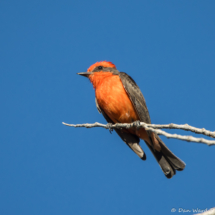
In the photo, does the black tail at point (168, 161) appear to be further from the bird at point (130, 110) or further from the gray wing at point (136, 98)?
the gray wing at point (136, 98)

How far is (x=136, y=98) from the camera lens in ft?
20.9

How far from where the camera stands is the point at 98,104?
680 centimetres

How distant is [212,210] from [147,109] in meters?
3.84

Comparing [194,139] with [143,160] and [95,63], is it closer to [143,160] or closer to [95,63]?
[143,160]

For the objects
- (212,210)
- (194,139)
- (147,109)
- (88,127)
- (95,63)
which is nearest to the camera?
(212,210)

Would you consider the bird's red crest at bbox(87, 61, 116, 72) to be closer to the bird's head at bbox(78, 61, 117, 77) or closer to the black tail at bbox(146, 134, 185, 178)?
the bird's head at bbox(78, 61, 117, 77)

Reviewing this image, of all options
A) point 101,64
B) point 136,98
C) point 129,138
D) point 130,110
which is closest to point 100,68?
point 101,64

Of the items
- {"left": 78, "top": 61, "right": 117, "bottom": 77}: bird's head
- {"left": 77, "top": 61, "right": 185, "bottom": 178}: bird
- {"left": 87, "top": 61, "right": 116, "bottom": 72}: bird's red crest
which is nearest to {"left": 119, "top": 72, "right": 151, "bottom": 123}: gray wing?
{"left": 77, "top": 61, "right": 185, "bottom": 178}: bird

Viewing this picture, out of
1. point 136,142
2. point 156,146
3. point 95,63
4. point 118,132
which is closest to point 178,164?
point 156,146

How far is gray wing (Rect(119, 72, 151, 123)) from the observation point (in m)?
6.31

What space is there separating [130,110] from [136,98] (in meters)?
0.31

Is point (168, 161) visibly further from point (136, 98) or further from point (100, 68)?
point (100, 68)

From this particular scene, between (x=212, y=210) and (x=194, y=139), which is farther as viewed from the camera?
(x=194, y=139)

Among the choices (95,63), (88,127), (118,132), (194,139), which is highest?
(95,63)
